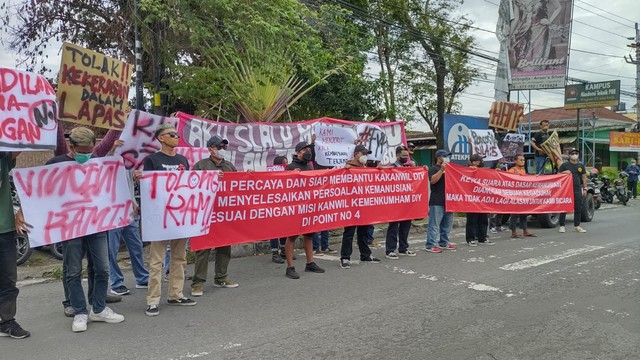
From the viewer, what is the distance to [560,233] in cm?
1102

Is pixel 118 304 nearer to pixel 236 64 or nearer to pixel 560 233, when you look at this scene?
pixel 236 64

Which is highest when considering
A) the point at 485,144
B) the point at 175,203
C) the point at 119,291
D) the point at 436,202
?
the point at 485,144

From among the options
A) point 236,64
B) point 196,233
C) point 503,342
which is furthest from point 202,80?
point 503,342

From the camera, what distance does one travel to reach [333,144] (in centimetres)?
969

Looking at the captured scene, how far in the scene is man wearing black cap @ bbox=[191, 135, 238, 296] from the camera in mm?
5793

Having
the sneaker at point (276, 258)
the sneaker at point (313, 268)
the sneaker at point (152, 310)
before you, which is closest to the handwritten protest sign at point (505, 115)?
the sneaker at point (276, 258)

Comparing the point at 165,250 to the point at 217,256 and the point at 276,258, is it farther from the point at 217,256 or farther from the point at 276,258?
the point at 276,258

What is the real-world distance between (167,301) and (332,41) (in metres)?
11.3

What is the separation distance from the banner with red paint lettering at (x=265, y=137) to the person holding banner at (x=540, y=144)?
5.12 metres

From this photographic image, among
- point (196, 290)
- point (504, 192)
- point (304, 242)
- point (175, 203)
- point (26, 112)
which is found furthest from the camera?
point (504, 192)

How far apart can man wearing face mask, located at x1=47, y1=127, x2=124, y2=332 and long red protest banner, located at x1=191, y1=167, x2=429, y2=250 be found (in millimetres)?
1121

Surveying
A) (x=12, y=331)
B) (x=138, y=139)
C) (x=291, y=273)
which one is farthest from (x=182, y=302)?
(x=138, y=139)

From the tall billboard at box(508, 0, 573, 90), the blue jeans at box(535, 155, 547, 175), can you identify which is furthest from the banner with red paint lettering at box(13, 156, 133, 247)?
the tall billboard at box(508, 0, 573, 90)

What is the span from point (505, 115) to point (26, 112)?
11.8m
